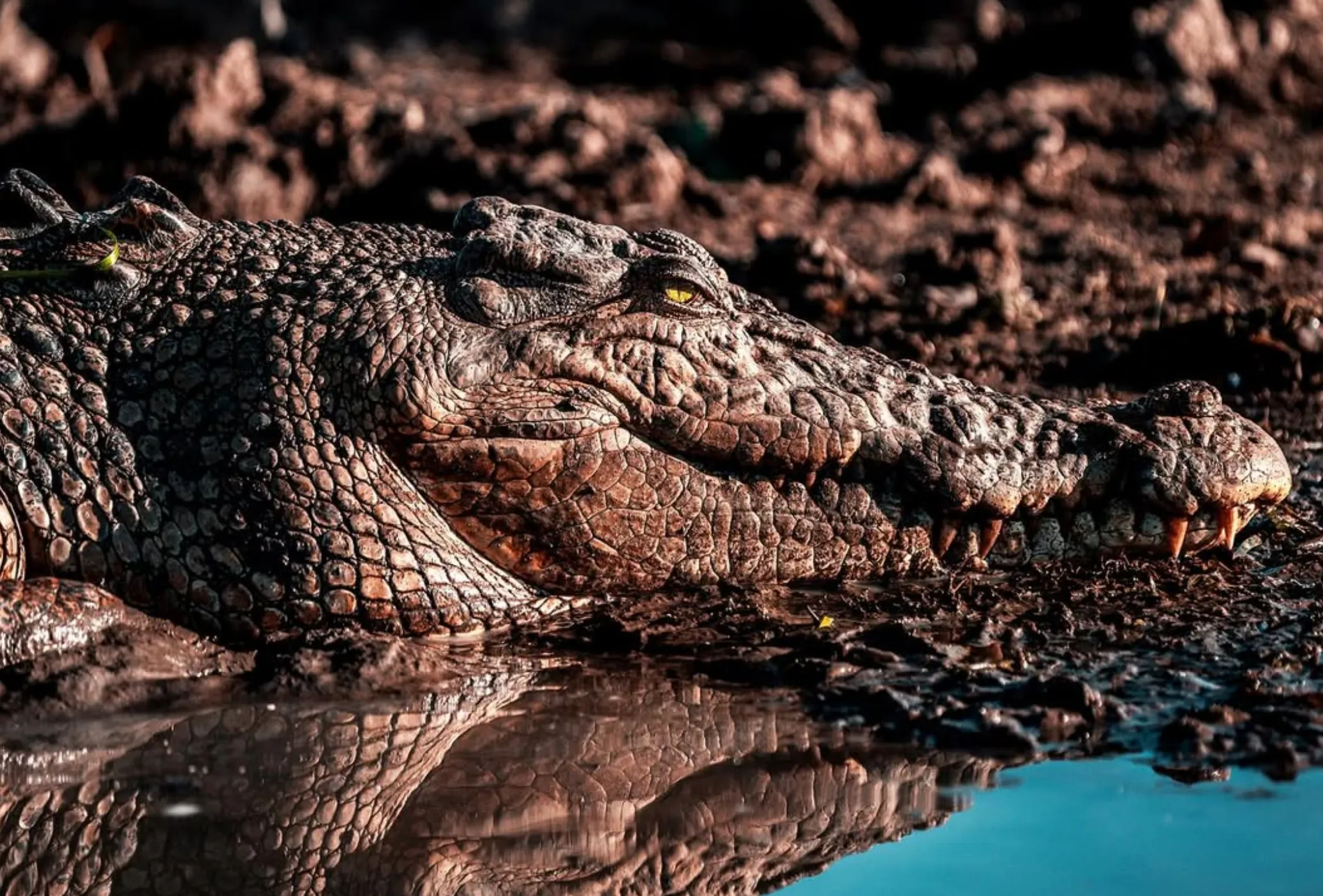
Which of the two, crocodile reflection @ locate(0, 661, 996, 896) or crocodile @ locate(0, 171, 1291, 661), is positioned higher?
crocodile @ locate(0, 171, 1291, 661)

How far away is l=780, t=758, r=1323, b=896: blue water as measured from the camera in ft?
12.7

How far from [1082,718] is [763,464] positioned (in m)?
1.15

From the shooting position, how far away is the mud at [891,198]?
4812 millimetres

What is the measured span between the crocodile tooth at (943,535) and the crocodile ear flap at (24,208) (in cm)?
257

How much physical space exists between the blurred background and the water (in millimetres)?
3867

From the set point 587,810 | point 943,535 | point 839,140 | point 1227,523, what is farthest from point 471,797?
point 839,140

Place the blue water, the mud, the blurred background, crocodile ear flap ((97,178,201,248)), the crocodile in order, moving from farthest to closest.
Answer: the blurred background < crocodile ear flap ((97,178,201,248)) < the crocodile < the mud < the blue water

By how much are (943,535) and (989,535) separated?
0.13 meters

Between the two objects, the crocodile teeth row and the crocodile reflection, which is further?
the crocodile teeth row

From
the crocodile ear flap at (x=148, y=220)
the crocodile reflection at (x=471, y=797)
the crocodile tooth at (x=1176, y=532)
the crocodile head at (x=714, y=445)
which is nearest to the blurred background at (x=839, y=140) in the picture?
A: the crocodile tooth at (x=1176, y=532)

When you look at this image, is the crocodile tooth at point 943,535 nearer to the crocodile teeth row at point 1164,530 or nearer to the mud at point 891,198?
the crocodile teeth row at point 1164,530

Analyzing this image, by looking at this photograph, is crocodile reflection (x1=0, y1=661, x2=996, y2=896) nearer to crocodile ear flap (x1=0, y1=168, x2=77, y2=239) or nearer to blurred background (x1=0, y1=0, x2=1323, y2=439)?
crocodile ear flap (x1=0, y1=168, x2=77, y2=239)

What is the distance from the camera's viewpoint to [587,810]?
13.8 feet

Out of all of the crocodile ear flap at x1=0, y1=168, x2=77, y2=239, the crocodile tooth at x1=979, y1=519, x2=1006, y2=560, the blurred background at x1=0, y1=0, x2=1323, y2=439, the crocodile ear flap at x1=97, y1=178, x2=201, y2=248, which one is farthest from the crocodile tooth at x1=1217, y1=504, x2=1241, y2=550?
the crocodile ear flap at x1=0, y1=168, x2=77, y2=239
